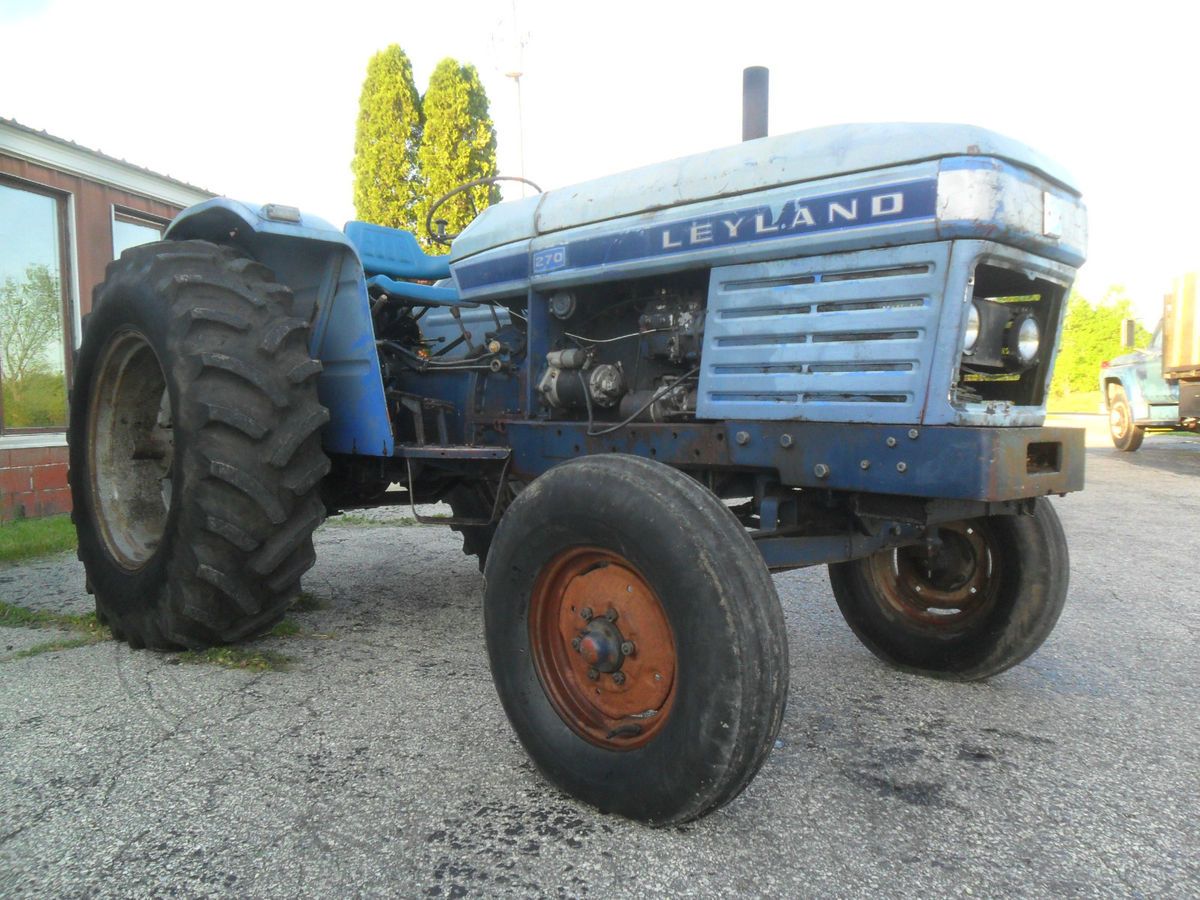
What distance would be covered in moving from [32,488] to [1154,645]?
7182mm

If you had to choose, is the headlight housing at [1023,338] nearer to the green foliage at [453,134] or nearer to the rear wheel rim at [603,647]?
the rear wheel rim at [603,647]

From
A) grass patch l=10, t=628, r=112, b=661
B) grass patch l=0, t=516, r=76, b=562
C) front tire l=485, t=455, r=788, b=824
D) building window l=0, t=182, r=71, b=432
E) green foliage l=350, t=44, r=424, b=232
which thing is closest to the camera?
front tire l=485, t=455, r=788, b=824

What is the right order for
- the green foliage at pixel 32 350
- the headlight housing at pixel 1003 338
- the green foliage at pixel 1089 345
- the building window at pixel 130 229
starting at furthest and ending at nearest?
the green foliage at pixel 1089 345 → the building window at pixel 130 229 → the green foliage at pixel 32 350 → the headlight housing at pixel 1003 338

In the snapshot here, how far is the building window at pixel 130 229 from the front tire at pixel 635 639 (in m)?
6.57

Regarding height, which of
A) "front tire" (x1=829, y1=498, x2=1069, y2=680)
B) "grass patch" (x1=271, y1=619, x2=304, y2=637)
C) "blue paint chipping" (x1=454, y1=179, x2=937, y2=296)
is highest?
"blue paint chipping" (x1=454, y1=179, x2=937, y2=296)

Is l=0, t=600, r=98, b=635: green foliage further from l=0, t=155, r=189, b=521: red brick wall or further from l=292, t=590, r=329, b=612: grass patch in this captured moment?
l=0, t=155, r=189, b=521: red brick wall

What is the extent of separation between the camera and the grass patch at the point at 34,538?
5.24 meters

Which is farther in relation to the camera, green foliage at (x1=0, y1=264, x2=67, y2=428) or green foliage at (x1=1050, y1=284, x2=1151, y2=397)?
green foliage at (x1=1050, y1=284, x2=1151, y2=397)

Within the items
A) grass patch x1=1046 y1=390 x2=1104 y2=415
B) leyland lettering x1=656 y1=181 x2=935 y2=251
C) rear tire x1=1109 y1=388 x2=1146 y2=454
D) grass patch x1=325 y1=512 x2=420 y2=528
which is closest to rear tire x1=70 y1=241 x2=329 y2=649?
leyland lettering x1=656 y1=181 x2=935 y2=251

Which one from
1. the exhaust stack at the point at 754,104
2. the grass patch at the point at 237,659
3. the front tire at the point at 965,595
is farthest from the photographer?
the grass patch at the point at 237,659

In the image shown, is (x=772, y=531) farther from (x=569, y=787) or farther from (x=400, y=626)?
(x=400, y=626)

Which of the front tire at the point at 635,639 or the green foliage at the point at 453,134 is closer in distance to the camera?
the front tire at the point at 635,639

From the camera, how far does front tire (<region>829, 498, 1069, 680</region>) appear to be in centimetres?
289

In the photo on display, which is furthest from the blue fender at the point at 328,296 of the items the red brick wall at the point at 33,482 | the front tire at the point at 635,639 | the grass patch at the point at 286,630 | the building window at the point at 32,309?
the building window at the point at 32,309
